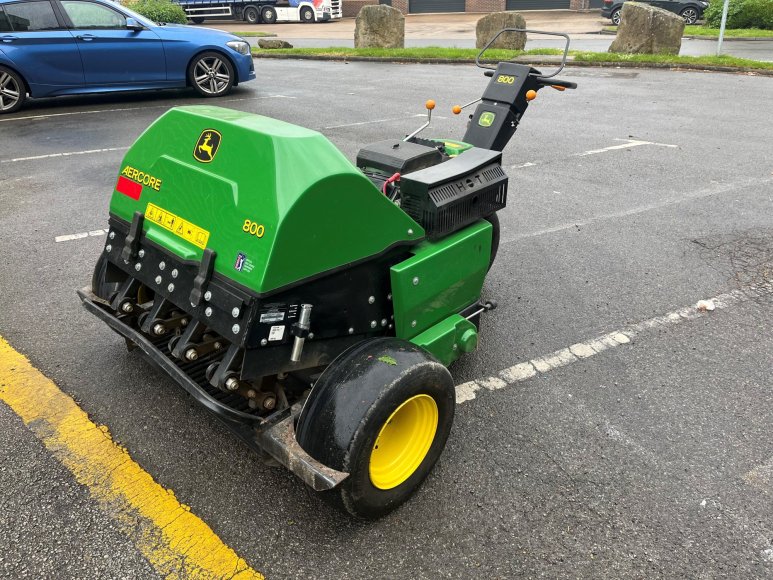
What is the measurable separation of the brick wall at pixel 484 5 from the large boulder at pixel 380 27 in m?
20.6

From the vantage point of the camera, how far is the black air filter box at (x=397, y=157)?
295cm

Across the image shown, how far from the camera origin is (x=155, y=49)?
928 cm

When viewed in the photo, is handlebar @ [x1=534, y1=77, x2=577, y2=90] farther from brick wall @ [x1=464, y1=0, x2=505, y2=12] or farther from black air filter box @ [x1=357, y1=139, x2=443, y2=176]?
brick wall @ [x1=464, y1=0, x2=505, y2=12]

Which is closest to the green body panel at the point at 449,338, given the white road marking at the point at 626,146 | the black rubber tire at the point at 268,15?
the white road marking at the point at 626,146

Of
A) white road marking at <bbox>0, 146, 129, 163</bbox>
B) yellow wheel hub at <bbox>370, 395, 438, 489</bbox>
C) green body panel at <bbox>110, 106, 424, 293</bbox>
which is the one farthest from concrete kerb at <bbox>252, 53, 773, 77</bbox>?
yellow wheel hub at <bbox>370, 395, 438, 489</bbox>

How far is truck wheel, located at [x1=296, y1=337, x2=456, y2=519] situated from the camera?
6.60 feet

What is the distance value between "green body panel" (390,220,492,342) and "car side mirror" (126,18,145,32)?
8242 millimetres

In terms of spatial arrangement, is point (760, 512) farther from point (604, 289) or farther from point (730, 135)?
point (730, 135)

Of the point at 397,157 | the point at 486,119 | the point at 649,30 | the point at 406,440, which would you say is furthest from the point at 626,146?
the point at 649,30

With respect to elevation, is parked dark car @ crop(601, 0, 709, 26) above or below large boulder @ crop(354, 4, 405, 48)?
above

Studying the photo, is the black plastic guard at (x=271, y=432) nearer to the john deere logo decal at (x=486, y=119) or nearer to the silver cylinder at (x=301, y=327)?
the silver cylinder at (x=301, y=327)

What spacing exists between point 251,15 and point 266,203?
3001 centimetres

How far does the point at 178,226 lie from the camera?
91.9 inches

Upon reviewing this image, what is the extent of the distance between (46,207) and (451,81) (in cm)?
852
